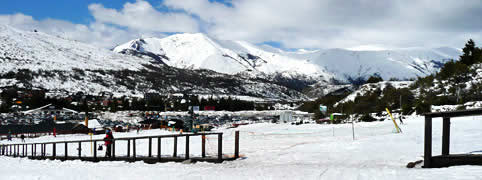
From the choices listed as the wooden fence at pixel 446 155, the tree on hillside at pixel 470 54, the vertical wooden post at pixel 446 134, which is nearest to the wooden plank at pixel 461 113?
the wooden fence at pixel 446 155

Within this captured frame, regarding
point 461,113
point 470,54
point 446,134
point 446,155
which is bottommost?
point 446,155

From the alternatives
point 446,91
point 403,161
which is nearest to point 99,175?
point 403,161

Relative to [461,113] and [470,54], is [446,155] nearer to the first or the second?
[461,113]

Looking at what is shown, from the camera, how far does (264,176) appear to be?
9.41 metres

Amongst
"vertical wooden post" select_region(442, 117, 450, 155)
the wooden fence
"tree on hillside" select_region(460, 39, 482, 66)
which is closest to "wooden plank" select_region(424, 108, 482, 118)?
the wooden fence

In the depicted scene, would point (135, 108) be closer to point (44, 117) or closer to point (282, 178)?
point (44, 117)

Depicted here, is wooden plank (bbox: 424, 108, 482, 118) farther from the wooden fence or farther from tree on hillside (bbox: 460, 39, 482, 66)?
tree on hillside (bbox: 460, 39, 482, 66)

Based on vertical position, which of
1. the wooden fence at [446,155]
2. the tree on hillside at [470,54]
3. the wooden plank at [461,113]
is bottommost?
the wooden fence at [446,155]

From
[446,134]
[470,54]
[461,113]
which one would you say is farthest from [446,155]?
[470,54]

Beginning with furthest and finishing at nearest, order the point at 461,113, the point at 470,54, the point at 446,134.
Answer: the point at 470,54 → the point at 446,134 → the point at 461,113

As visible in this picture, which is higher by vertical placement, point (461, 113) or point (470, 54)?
point (470, 54)

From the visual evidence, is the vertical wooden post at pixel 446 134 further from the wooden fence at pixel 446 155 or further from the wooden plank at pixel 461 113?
the wooden plank at pixel 461 113

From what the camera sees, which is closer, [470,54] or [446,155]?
[446,155]

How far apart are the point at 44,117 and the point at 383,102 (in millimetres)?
89718
